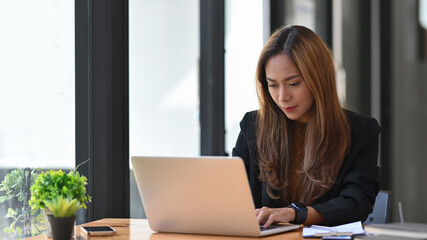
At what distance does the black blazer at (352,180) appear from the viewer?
2.16 meters

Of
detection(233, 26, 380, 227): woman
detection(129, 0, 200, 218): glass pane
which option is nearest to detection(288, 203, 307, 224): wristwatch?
detection(233, 26, 380, 227): woman

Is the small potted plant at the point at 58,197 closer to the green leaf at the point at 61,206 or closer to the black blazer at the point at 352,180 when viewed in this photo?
the green leaf at the point at 61,206

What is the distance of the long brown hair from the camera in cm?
234

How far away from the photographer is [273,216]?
1.97 meters

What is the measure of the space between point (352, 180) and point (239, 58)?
192 centimetres

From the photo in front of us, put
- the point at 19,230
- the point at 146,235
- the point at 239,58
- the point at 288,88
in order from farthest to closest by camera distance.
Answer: the point at 239,58, the point at 288,88, the point at 19,230, the point at 146,235

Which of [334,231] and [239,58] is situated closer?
[334,231]

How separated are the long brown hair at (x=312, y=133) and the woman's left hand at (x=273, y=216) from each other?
0.34 m

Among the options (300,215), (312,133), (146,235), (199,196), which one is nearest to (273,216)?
(300,215)

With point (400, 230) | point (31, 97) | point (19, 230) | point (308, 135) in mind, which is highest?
point (31, 97)

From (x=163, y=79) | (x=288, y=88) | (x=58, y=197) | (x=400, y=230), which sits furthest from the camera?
(x=163, y=79)

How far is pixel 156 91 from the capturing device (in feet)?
10.7

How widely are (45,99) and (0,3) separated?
0.39 meters

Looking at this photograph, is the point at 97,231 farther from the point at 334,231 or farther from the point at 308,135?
the point at 308,135
